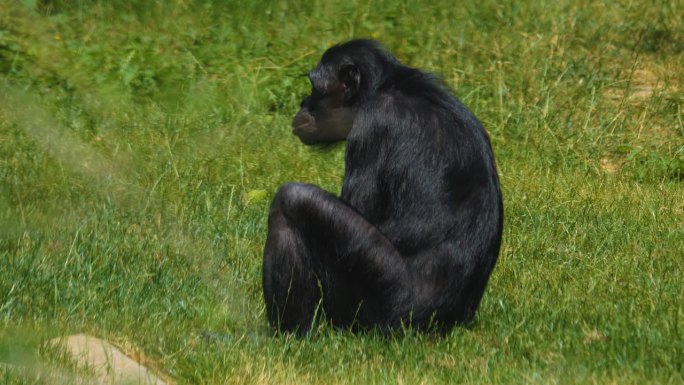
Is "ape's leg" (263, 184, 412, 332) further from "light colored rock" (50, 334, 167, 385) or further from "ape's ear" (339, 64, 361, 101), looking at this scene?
"light colored rock" (50, 334, 167, 385)

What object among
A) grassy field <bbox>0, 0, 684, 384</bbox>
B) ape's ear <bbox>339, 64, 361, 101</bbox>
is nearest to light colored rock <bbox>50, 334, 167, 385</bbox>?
grassy field <bbox>0, 0, 684, 384</bbox>

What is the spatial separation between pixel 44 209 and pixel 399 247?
265 centimetres

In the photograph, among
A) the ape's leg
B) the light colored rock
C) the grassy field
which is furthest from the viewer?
the ape's leg

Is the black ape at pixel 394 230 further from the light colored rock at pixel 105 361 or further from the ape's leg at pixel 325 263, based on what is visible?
the light colored rock at pixel 105 361

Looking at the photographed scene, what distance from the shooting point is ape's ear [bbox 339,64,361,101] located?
5.78m

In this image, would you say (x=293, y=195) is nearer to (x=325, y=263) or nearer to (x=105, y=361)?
(x=325, y=263)

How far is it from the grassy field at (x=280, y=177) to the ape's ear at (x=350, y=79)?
1.13m

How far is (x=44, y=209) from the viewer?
7.06 m

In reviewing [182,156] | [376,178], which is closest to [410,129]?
[376,178]

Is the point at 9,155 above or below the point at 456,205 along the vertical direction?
below

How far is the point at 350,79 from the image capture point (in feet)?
19.1

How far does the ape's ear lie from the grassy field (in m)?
1.13

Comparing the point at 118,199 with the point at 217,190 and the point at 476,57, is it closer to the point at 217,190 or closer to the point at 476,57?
the point at 217,190

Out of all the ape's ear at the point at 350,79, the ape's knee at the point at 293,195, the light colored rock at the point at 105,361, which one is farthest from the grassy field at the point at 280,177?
the ape's ear at the point at 350,79
